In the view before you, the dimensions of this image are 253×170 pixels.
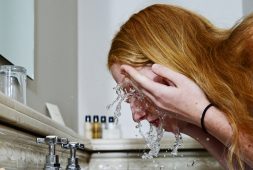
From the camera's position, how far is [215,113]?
33.7 inches

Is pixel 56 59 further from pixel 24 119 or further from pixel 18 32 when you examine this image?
pixel 24 119

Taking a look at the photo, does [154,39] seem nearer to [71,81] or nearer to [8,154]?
[8,154]

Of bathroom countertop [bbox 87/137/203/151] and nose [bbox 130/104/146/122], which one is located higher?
nose [bbox 130/104/146/122]

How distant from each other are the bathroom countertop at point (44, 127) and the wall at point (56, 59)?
5.4 inches

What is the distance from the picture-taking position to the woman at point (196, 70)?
851 mm

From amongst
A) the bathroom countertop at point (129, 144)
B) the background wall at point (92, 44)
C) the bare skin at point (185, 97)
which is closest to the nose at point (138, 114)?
the bare skin at point (185, 97)

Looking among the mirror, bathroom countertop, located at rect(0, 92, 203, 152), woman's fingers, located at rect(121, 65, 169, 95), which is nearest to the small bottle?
bathroom countertop, located at rect(0, 92, 203, 152)

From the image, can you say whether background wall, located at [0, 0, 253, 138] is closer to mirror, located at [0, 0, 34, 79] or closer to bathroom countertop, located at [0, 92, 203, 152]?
bathroom countertop, located at [0, 92, 203, 152]

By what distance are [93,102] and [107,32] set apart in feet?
0.87

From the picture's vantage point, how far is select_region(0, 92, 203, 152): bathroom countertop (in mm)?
820

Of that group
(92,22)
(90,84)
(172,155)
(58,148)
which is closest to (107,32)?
(92,22)

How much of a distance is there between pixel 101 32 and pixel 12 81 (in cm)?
79

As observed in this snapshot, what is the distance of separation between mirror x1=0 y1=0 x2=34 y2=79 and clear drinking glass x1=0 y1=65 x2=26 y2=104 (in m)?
0.05

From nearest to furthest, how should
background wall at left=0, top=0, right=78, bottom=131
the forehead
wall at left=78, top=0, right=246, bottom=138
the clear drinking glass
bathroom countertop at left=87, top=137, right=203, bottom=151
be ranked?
the forehead < the clear drinking glass < background wall at left=0, top=0, right=78, bottom=131 < bathroom countertop at left=87, top=137, right=203, bottom=151 < wall at left=78, top=0, right=246, bottom=138
